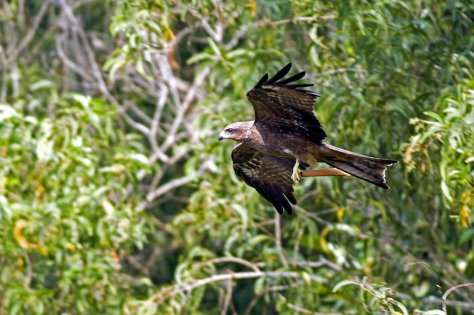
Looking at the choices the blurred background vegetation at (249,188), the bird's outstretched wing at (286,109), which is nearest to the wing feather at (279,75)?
the bird's outstretched wing at (286,109)

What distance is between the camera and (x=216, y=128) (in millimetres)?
8922

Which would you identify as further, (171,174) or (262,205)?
(171,174)

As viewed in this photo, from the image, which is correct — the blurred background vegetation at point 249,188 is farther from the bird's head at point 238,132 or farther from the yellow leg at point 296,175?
the bird's head at point 238,132

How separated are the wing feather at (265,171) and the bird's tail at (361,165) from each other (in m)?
0.51

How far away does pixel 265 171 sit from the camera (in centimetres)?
755

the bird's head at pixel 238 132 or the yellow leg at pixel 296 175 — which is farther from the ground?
the bird's head at pixel 238 132

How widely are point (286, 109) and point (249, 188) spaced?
210cm

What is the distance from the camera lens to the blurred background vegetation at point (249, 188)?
759 centimetres

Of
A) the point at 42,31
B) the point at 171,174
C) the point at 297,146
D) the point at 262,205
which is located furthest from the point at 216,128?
the point at 42,31

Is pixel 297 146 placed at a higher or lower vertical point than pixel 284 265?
higher

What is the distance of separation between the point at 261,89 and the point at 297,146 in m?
0.55

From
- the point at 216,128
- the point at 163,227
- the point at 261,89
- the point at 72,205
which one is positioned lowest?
the point at 163,227

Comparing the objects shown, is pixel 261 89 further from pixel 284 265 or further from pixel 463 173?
pixel 284 265

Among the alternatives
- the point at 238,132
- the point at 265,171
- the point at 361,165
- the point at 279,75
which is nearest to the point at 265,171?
the point at 265,171
